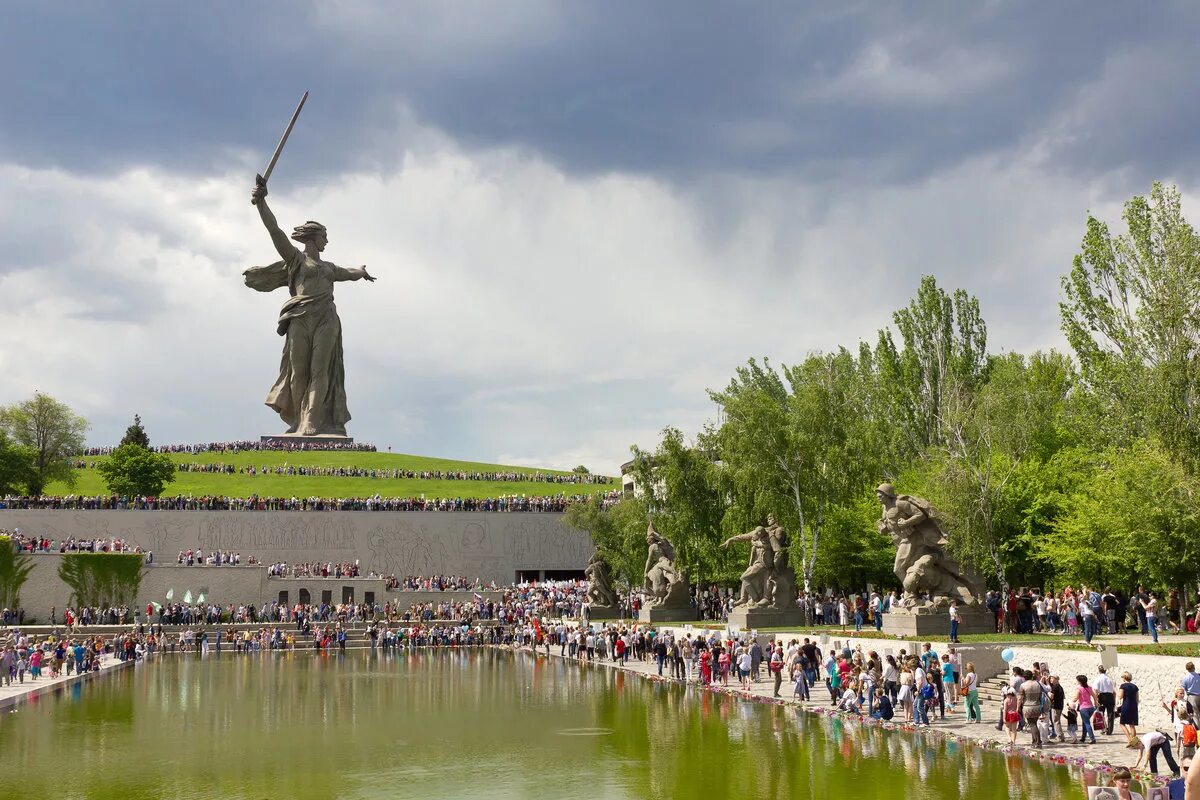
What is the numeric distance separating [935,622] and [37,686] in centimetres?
2281

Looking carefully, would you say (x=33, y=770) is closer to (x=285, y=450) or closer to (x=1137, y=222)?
(x=1137, y=222)

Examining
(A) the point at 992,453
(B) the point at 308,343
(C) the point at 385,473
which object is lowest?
(A) the point at 992,453

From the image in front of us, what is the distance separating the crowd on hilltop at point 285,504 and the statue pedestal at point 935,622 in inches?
1185

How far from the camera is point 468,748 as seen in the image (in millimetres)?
16969

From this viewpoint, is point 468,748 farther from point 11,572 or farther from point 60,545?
point 60,545

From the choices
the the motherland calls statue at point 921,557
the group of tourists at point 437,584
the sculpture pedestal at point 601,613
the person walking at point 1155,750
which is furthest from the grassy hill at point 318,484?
the person walking at point 1155,750

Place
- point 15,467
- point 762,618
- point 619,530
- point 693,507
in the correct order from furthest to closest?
point 15,467 → point 619,530 → point 693,507 → point 762,618

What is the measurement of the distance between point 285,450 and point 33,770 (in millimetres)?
59453

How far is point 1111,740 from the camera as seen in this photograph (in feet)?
52.5

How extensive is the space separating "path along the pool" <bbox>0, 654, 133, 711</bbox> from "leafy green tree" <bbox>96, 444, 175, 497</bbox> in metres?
33.9

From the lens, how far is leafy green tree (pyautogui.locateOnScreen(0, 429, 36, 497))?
67250 mm

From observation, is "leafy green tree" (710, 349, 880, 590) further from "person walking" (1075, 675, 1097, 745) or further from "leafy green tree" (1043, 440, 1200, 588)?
"person walking" (1075, 675, 1097, 745)

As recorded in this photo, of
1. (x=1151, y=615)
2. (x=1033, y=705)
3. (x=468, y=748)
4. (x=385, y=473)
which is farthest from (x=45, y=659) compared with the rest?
(x=385, y=473)

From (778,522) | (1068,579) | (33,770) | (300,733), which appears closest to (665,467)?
(778,522)
